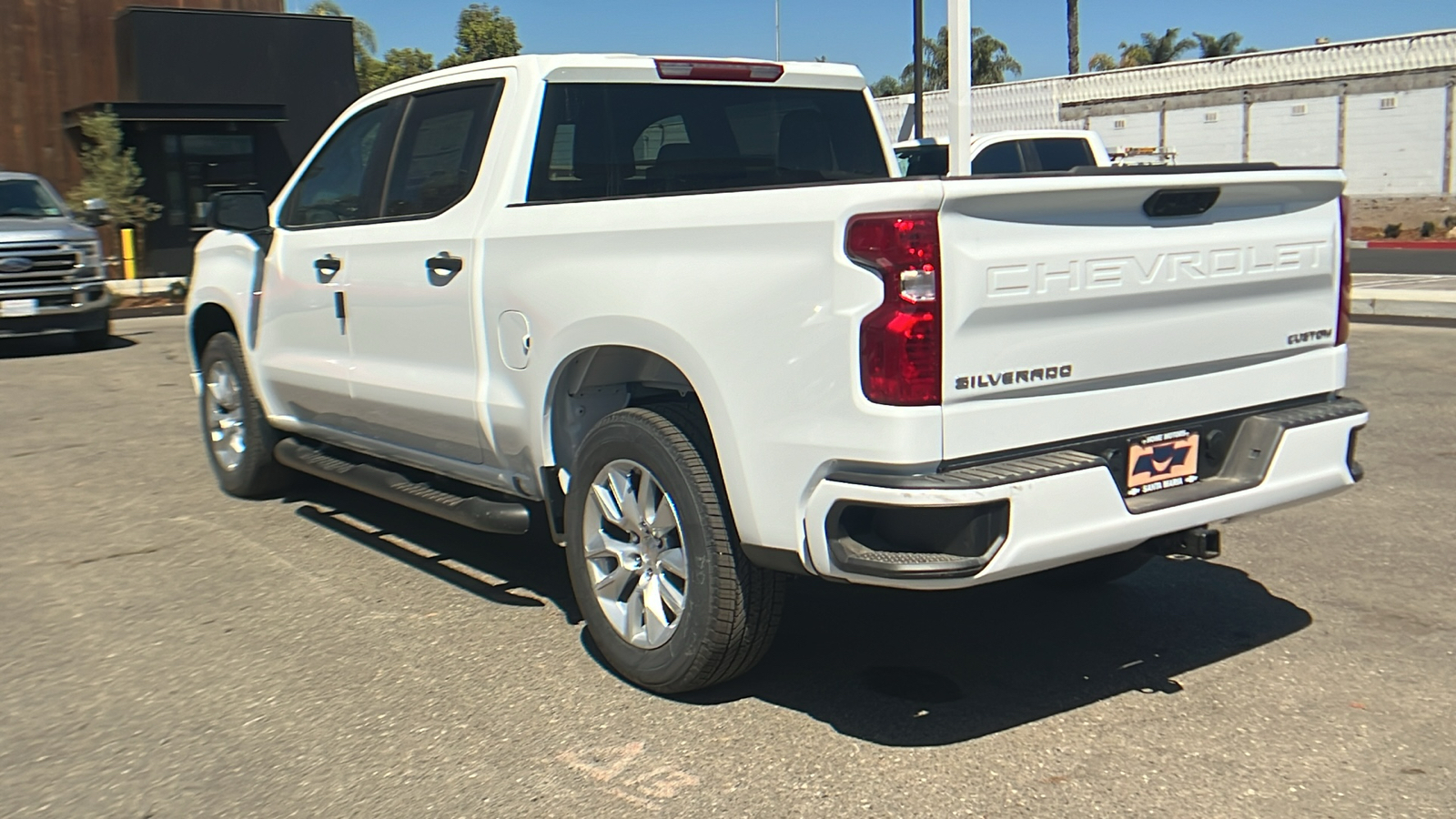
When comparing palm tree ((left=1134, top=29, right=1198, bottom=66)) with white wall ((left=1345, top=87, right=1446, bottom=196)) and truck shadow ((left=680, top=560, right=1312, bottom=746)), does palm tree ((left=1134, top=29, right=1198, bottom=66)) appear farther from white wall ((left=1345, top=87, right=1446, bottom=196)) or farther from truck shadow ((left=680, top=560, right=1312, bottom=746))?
truck shadow ((left=680, top=560, right=1312, bottom=746))

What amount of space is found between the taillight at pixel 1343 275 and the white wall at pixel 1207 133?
126ft

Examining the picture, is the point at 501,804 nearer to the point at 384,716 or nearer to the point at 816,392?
the point at 384,716

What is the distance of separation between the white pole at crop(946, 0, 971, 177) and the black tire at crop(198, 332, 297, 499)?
4840 mm

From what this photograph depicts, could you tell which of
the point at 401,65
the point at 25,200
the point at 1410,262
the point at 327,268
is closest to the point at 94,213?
the point at 25,200

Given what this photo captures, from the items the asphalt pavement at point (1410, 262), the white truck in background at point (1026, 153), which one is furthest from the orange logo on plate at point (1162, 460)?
the asphalt pavement at point (1410, 262)

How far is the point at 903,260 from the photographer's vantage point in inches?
128

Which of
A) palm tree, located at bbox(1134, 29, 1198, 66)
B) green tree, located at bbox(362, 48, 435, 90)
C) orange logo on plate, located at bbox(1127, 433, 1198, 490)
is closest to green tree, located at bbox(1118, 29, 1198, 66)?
palm tree, located at bbox(1134, 29, 1198, 66)

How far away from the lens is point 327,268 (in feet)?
18.6

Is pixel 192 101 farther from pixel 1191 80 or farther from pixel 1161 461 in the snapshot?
pixel 1191 80

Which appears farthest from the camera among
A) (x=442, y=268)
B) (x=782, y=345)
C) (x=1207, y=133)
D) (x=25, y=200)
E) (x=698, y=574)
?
(x=1207, y=133)

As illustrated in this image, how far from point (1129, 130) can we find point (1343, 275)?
135 feet

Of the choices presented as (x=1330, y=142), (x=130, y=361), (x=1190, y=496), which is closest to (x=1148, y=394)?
(x=1190, y=496)

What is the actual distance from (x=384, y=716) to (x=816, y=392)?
67.7 inches

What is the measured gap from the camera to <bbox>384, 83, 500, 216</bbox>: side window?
196 inches
